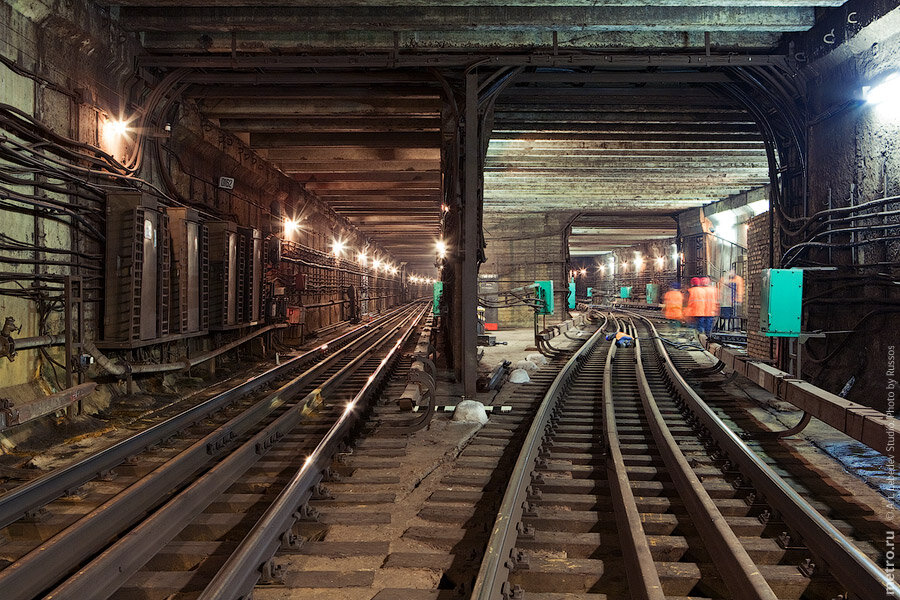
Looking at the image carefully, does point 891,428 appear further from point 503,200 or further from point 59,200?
point 503,200

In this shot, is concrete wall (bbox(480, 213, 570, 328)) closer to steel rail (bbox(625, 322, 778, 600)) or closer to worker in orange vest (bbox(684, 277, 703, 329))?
worker in orange vest (bbox(684, 277, 703, 329))

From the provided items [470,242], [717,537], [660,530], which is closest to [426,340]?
[470,242]

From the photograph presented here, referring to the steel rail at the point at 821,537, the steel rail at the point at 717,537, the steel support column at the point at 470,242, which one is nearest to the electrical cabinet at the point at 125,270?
the steel support column at the point at 470,242

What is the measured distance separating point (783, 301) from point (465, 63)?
5402mm

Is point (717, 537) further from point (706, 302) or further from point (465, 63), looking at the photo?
point (706, 302)

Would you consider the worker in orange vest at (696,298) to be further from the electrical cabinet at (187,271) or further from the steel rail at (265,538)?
the steel rail at (265,538)

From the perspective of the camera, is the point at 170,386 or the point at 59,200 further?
the point at 170,386

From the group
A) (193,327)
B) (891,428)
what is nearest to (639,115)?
(891,428)

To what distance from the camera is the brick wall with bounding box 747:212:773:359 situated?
376 inches

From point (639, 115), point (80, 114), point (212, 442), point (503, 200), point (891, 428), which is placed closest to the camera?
point (891, 428)

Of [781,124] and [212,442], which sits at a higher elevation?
[781,124]

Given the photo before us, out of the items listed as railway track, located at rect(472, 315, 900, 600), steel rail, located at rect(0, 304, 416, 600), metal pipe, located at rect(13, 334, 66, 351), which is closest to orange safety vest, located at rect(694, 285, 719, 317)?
railway track, located at rect(472, 315, 900, 600)

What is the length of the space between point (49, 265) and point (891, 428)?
8541 mm

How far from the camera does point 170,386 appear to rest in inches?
347
